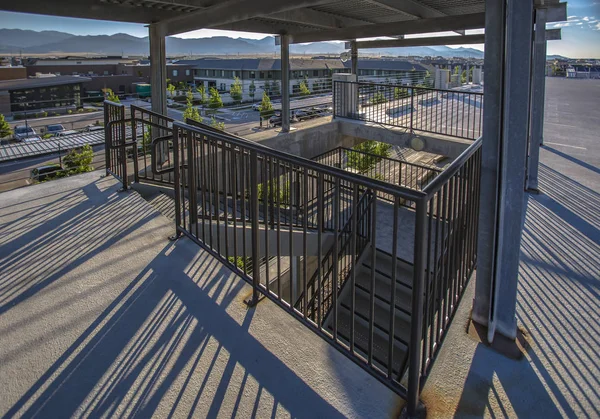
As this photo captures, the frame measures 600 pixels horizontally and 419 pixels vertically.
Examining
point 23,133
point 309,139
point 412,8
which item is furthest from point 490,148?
point 23,133

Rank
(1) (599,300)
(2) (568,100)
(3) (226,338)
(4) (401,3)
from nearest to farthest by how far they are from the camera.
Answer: (3) (226,338), (1) (599,300), (4) (401,3), (2) (568,100)

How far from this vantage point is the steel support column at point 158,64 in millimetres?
7289

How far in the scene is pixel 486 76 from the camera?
1710 millimetres

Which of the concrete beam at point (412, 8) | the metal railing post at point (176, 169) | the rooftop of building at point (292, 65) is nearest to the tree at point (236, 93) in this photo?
the rooftop of building at point (292, 65)

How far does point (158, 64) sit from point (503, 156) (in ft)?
23.5

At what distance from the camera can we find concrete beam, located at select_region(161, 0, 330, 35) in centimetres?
570

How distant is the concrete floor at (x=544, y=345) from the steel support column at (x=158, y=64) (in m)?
6.57

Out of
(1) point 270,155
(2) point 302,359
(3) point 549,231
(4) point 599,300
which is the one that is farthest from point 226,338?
(3) point 549,231

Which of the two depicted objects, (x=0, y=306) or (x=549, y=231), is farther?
(x=549, y=231)

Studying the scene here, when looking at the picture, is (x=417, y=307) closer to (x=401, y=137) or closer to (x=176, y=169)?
(x=176, y=169)

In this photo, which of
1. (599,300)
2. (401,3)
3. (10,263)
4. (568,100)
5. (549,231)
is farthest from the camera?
(568,100)

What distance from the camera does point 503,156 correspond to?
173 centimetres

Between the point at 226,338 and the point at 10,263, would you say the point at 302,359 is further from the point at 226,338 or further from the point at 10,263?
the point at 10,263

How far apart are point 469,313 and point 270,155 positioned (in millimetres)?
1305
